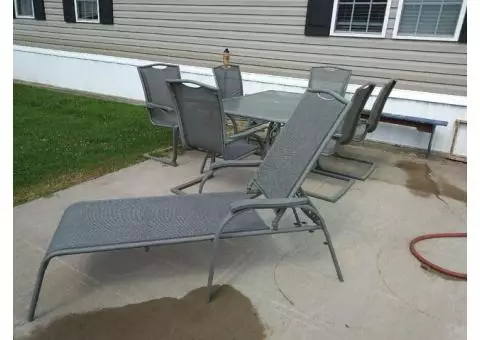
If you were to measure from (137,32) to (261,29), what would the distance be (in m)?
2.95

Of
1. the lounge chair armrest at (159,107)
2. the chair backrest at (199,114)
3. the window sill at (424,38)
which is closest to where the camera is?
the chair backrest at (199,114)

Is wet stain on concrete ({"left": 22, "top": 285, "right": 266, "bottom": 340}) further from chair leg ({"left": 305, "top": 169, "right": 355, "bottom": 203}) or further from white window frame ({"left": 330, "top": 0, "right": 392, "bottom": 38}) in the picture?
white window frame ({"left": 330, "top": 0, "right": 392, "bottom": 38})

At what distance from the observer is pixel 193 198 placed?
2486 millimetres

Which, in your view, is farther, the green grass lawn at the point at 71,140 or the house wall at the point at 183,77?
the house wall at the point at 183,77

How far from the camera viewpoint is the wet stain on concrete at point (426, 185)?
371cm

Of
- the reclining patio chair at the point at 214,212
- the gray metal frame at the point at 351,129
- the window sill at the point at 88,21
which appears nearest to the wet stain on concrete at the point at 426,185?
the gray metal frame at the point at 351,129

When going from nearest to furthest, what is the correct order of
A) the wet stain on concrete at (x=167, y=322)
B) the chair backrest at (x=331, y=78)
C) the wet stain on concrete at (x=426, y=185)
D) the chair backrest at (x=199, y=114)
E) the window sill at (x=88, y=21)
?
the wet stain on concrete at (x=167, y=322) → the chair backrest at (x=199, y=114) → the wet stain on concrete at (x=426, y=185) → the chair backrest at (x=331, y=78) → the window sill at (x=88, y=21)

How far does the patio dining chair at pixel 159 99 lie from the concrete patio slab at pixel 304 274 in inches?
38.1

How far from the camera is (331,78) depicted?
5.05 m

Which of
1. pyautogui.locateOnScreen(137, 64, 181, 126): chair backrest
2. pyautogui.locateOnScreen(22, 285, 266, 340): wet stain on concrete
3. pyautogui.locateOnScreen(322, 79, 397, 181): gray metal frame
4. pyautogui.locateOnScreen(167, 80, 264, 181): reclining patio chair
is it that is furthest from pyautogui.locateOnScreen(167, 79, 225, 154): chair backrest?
pyautogui.locateOnScreen(22, 285, 266, 340): wet stain on concrete

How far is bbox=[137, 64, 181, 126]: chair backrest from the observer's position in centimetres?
423

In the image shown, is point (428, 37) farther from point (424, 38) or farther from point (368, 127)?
point (368, 127)

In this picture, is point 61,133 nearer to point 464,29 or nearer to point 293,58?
point 293,58

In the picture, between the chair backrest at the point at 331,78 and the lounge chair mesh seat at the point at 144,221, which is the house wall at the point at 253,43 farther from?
the lounge chair mesh seat at the point at 144,221
